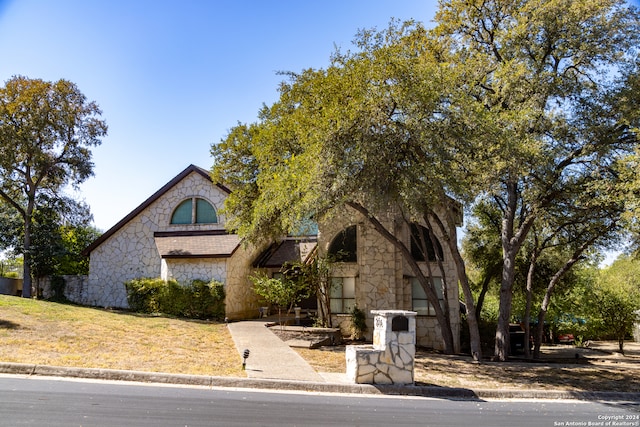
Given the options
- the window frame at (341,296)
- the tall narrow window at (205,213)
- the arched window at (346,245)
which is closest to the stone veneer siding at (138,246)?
the tall narrow window at (205,213)

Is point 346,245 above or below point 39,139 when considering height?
below

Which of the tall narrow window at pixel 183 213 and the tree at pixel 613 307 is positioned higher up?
the tall narrow window at pixel 183 213

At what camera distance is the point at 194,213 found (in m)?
21.2

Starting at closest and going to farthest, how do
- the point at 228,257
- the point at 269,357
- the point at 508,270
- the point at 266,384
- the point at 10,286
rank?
the point at 266,384 < the point at 269,357 < the point at 508,270 < the point at 228,257 < the point at 10,286

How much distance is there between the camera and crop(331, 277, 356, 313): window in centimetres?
1752

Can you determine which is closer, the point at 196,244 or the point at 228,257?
the point at 228,257

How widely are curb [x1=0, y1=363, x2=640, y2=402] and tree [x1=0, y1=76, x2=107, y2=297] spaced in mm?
15541

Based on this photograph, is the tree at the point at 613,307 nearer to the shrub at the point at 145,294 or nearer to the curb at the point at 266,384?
the curb at the point at 266,384

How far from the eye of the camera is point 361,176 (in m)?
11.4

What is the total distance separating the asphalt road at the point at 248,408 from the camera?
6.12 metres

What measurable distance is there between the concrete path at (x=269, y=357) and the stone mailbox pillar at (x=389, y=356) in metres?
0.81

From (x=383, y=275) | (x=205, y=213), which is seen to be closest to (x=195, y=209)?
(x=205, y=213)

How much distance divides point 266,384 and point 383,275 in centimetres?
926

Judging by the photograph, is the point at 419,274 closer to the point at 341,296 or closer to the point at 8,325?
the point at 341,296
